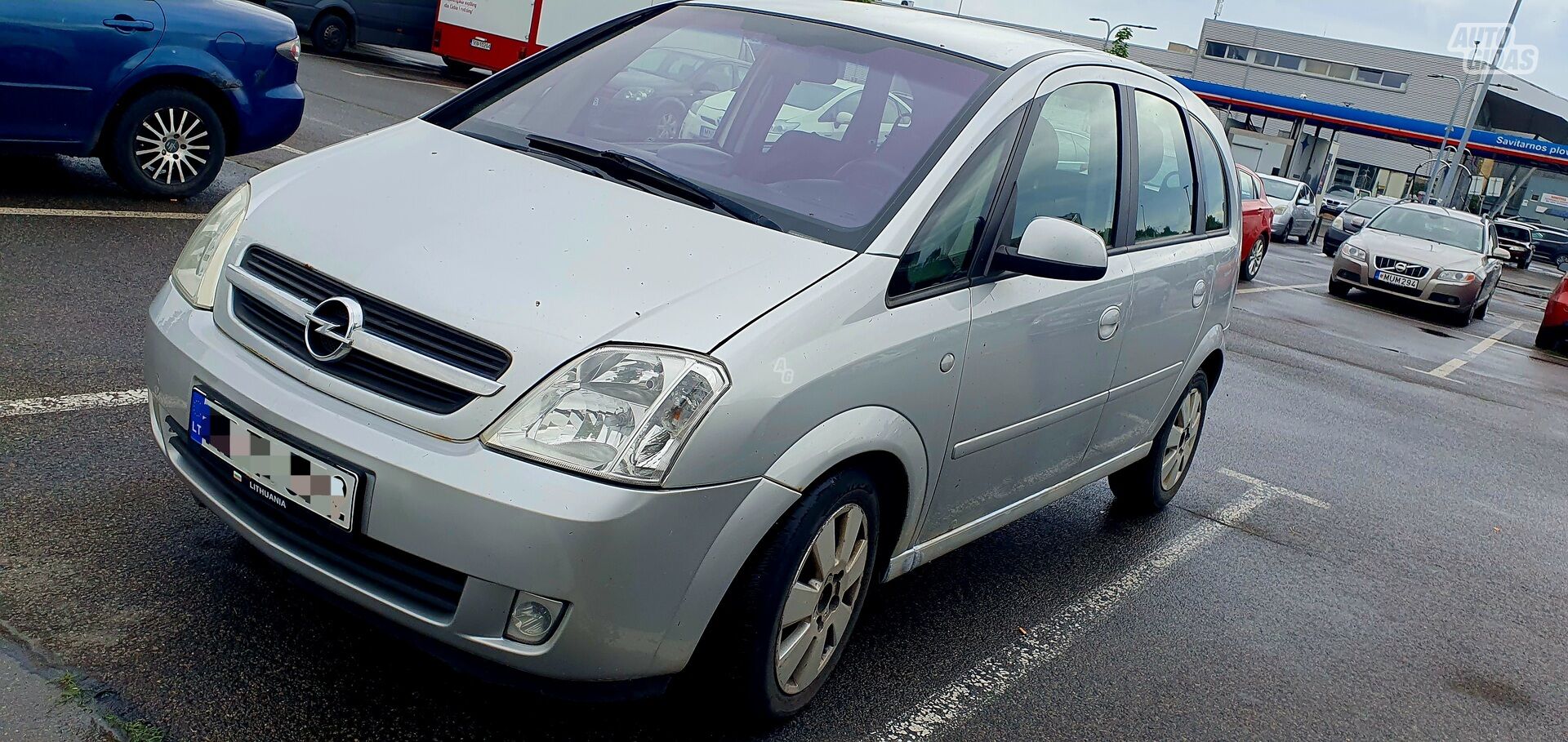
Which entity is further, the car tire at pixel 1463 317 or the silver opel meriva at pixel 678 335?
the car tire at pixel 1463 317

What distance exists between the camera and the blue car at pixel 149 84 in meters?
6.52

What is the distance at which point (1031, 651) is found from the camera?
13.0 feet

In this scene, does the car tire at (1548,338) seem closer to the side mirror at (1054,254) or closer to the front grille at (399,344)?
the side mirror at (1054,254)

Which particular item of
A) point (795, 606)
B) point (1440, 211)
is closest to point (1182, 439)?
point (795, 606)

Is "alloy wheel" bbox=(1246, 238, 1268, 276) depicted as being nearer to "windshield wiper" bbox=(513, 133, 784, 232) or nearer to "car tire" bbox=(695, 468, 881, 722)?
"windshield wiper" bbox=(513, 133, 784, 232)

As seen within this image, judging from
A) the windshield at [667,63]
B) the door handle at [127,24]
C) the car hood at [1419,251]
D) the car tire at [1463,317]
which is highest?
the windshield at [667,63]

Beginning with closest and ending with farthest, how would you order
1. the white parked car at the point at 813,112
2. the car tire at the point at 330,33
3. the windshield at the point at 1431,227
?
the white parked car at the point at 813,112, the windshield at the point at 1431,227, the car tire at the point at 330,33

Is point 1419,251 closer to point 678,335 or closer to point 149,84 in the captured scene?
point 149,84

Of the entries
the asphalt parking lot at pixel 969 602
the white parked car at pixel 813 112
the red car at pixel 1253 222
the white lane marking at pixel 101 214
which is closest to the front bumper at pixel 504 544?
the asphalt parking lot at pixel 969 602

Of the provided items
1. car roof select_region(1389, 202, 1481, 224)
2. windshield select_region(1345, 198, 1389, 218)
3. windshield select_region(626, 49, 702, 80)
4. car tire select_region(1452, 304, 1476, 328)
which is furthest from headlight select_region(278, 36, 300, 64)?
windshield select_region(1345, 198, 1389, 218)

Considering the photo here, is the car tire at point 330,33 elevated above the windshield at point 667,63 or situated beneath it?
situated beneath

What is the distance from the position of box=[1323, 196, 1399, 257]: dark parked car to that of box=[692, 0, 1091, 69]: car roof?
22.1 m

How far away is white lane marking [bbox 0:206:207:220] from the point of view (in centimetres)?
674

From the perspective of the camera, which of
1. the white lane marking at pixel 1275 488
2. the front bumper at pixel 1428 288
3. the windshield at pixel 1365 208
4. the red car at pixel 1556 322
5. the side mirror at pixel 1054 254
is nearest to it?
the side mirror at pixel 1054 254
